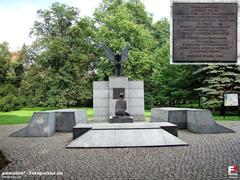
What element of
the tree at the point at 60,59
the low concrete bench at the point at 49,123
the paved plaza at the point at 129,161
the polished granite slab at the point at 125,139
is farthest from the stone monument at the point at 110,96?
the tree at the point at 60,59

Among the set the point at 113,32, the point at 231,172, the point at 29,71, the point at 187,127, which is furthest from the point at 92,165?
the point at 29,71

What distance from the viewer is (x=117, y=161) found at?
7672mm

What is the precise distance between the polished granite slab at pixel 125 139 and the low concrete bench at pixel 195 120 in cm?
418

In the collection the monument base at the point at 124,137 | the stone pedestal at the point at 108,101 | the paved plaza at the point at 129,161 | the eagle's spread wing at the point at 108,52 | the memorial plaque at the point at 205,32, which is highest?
the eagle's spread wing at the point at 108,52

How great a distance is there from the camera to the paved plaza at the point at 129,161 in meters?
6.31

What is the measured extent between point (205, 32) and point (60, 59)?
124 ft

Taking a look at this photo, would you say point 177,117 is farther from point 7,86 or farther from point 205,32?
point 7,86

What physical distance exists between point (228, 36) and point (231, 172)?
11.4 ft

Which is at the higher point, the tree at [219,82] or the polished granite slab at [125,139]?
the tree at [219,82]

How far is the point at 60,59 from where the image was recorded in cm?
4062

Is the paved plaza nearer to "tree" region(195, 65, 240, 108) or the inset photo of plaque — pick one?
the inset photo of plaque

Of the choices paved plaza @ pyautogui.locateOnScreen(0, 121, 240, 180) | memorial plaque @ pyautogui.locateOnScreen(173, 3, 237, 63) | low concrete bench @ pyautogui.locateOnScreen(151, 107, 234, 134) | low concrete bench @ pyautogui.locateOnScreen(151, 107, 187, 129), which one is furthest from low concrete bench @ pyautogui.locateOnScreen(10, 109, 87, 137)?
memorial plaque @ pyautogui.locateOnScreen(173, 3, 237, 63)

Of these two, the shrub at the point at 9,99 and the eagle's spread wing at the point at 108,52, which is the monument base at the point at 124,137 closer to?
the eagle's spread wing at the point at 108,52

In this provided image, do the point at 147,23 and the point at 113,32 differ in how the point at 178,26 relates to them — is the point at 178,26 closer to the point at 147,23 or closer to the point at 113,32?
the point at 113,32
